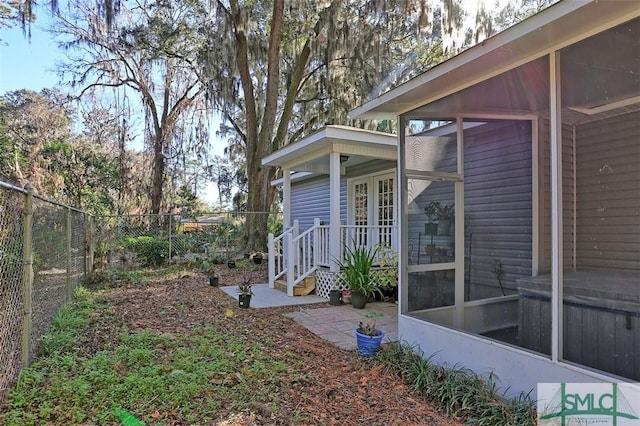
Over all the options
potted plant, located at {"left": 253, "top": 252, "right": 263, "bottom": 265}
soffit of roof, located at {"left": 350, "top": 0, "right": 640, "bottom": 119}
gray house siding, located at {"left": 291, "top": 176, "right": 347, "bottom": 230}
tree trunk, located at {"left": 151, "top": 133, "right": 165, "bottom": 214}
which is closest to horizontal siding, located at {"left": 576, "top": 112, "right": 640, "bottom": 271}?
soffit of roof, located at {"left": 350, "top": 0, "right": 640, "bottom": 119}

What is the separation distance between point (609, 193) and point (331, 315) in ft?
11.9

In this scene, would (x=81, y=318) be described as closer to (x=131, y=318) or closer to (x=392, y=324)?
(x=131, y=318)

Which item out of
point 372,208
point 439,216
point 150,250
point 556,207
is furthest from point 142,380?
point 150,250

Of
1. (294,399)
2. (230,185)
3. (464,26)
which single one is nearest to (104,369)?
(294,399)

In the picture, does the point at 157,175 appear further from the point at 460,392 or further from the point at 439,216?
the point at 460,392

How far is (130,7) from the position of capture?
13.8 metres

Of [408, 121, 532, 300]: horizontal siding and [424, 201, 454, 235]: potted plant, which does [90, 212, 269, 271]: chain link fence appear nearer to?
[424, 201, 454, 235]: potted plant

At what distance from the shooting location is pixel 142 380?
298 cm

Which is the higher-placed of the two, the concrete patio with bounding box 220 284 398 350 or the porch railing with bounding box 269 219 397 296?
the porch railing with bounding box 269 219 397 296

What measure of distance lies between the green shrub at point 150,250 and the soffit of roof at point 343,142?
229 inches

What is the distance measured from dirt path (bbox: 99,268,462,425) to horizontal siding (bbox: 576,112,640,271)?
2.28 m

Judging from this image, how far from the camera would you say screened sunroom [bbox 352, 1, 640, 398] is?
2.65m

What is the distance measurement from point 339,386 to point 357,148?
4.31m

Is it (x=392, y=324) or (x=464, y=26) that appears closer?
(x=392, y=324)
